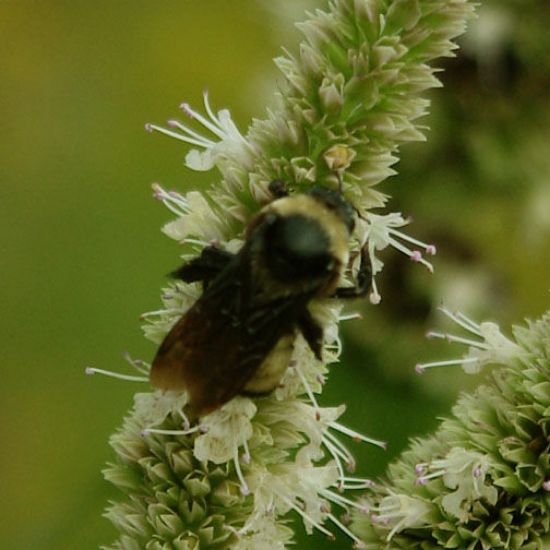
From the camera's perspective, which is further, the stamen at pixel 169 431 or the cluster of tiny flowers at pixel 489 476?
the cluster of tiny flowers at pixel 489 476

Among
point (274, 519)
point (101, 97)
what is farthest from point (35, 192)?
point (274, 519)

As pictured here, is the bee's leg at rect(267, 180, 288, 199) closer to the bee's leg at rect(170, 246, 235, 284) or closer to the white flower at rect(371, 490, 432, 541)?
the bee's leg at rect(170, 246, 235, 284)

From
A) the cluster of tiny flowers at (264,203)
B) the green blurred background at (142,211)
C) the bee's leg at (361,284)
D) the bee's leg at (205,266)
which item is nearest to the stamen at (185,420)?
the cluster of tiny flowers at (264,203)

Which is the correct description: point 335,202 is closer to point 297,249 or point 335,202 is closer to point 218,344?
point 297,249

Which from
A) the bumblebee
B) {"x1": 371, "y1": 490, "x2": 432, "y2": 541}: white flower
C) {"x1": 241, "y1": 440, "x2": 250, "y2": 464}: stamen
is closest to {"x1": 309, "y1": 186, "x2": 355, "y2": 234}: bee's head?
the bumblebee

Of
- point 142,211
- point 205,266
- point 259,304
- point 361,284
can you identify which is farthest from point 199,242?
point 142,211

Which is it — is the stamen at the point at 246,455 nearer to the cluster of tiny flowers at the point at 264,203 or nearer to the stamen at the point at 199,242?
the cluster of tiny flowers at the point at 264,203

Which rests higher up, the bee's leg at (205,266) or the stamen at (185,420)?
the bee's leg at (205,266)
